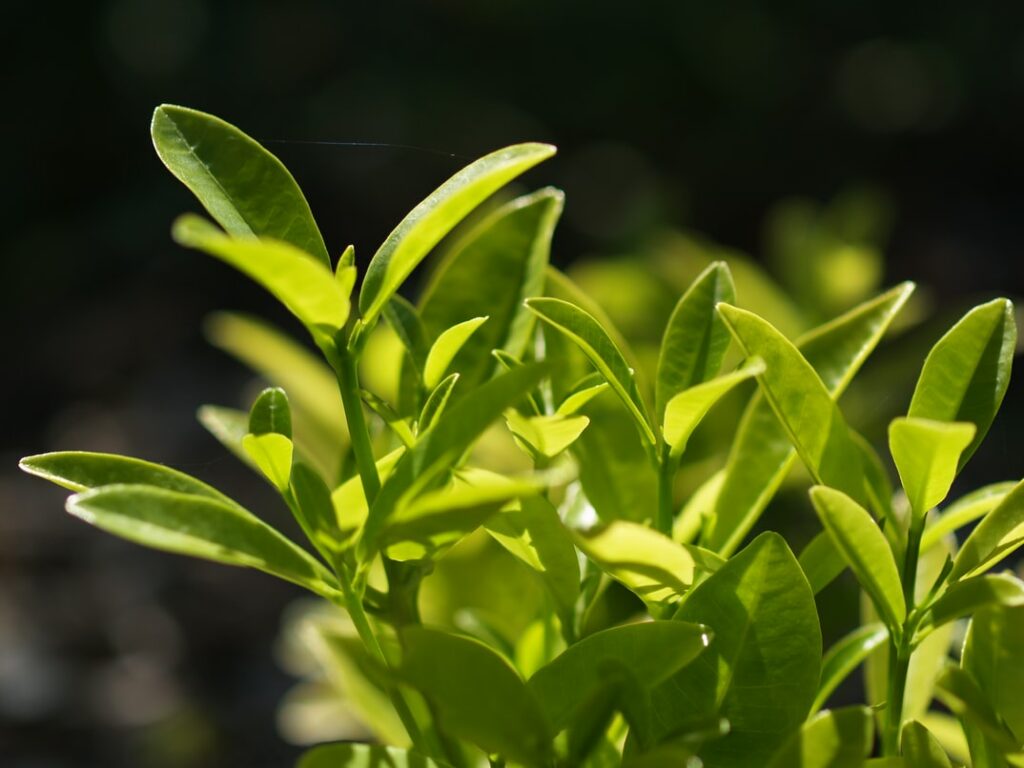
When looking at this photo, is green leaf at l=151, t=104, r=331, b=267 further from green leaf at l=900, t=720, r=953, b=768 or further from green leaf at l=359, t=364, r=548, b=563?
green leaf at l=900, t=720, r=953, b=768

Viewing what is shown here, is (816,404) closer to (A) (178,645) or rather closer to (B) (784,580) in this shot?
(B) (784,580)

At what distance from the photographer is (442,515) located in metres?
0.27

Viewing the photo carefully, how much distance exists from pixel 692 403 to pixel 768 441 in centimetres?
11

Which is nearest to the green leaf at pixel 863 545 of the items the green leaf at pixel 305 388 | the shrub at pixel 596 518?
the shrub at pixel 596 518

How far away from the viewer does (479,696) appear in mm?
291

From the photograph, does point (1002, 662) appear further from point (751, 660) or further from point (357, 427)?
point (357, 427)

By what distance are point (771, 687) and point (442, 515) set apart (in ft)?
0.41

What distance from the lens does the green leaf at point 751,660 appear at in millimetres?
317

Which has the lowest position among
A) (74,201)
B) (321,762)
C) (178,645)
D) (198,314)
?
(178,645)

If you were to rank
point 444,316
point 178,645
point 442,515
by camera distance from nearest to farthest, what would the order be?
point 442,515 → point 444,316 → point 178,645

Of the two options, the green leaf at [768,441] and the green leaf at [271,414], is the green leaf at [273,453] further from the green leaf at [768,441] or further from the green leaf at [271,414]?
the green leaf at [768,441]

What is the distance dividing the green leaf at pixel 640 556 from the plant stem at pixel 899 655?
0.21 ft

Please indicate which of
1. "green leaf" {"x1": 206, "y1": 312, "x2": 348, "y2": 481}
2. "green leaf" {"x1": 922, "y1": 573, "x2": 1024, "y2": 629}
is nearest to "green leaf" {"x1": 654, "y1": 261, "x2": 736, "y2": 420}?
"green leaf" {"x1": 922, "y1": 573, "x2": 1024, "y2": 629}

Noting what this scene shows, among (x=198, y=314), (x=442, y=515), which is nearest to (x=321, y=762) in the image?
(x=442, y=515)
